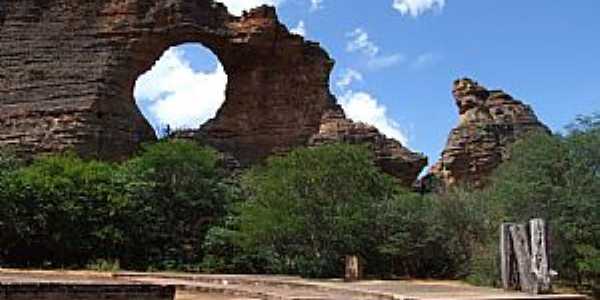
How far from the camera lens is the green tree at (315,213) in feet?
85.3

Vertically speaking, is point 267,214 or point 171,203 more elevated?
point 171,203

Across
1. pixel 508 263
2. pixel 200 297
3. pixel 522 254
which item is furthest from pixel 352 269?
pixel 522 254

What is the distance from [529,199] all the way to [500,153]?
2262cm

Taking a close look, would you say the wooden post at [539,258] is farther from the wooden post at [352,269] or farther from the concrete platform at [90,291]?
the wooden post at [352,269]

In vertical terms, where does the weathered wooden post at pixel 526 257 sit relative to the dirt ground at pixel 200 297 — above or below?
above

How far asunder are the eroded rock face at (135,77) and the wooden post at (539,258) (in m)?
27.6

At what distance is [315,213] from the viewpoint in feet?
86.3

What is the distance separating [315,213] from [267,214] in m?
1.50

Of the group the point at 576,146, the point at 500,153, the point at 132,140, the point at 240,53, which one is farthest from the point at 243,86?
the point at 576,146

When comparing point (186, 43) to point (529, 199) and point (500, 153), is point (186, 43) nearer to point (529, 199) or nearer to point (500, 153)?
point (500, 153)

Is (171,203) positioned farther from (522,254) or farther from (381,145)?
(522,254)

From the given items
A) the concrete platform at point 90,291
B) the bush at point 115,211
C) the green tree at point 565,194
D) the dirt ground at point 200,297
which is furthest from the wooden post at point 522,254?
the bush at point 115,211

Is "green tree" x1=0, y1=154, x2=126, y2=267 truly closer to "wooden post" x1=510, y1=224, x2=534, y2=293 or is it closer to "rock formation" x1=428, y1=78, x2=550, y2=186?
"wooden post" x1=510, y1=224, x2=534, y2=293

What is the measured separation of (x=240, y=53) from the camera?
44312 mm
